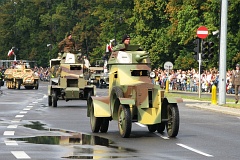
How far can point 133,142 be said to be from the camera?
1836 centimetres

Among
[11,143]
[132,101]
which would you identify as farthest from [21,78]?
[11,143]

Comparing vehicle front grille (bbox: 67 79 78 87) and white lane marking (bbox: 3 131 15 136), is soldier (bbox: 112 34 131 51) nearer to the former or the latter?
white lane marking (bbox: 3 131 15 136)

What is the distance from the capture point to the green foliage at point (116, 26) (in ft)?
261

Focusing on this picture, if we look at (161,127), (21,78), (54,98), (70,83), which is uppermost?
(21,78)

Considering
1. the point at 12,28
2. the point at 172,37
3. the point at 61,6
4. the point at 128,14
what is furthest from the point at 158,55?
the point at 12,28

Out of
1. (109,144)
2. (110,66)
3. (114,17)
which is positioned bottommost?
(109,144)

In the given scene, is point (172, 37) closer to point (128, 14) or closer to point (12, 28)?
point (128, 14)

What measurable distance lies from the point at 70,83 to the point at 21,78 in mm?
35637

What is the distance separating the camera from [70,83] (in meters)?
37.7

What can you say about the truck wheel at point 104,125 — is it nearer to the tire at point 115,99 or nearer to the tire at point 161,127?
the tire at point 115,99

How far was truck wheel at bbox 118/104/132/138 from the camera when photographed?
19.4 m

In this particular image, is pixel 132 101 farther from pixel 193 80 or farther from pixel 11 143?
pixel 193 80

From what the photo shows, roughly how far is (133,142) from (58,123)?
6.57 meters

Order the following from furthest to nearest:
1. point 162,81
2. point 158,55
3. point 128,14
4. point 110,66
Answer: point 128,14
point 158,55
point 162,81
point 110,66
